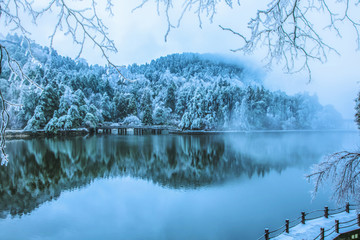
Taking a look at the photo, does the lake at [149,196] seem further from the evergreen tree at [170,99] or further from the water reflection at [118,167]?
the evergreen tree at [170,99]

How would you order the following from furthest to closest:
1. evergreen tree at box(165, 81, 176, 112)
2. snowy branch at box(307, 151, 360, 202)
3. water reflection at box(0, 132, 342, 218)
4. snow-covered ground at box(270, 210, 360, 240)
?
1. evergreen tree at box(165, 81, 176, 112)
2. water reflection at box(0, 132, 342, 218)
3. snow-covered ground at box(270, 210, 360, 240)
4. snowy branch at box(307, 151, 360, 202)

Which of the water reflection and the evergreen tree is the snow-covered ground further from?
the evergreen tree

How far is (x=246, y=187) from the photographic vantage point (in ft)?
41.7

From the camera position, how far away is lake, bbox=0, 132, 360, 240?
325 inches

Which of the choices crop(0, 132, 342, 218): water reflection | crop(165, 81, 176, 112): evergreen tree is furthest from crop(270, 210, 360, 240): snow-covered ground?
crop(165, 81, 176, 112): evergreen tree

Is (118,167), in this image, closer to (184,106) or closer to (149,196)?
(149,196)

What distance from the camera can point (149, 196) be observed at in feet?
38.1

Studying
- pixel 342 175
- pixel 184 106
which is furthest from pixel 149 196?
pixel 184 106

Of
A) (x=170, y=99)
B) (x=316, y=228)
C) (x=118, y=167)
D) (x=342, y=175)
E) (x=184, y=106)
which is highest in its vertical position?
(x=170, y=99)

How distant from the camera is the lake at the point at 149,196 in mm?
8266

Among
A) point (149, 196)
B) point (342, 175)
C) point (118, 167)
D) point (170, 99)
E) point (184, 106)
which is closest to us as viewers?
point (342, 175)

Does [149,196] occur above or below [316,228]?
below

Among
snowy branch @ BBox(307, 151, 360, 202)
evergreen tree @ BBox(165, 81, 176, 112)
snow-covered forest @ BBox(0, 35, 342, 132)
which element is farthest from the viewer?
evergreen tree @ BBox(165, 81, 176, 112)

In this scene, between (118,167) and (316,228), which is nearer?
(316,228)
